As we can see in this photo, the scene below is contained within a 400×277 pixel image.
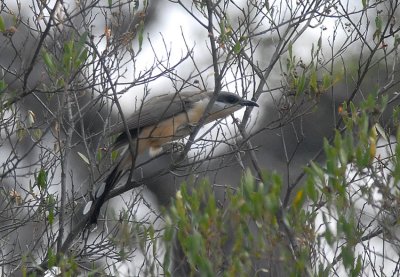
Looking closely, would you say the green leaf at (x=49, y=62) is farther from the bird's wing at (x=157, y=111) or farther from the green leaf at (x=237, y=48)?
the bird's wing at (x=157, y=111)

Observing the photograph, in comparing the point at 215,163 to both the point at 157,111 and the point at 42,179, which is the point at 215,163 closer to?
the point at 157,111

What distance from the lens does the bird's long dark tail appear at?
579 centimetres

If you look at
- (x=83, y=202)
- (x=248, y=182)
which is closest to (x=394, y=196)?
(x=248, y=182)

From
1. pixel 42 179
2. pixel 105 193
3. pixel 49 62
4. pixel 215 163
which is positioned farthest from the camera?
pixel 215 163

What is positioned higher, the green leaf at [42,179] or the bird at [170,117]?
the bird at [170,117]

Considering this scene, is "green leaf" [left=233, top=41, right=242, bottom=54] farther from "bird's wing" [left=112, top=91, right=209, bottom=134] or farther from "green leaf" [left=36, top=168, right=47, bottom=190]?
"bird's wing" [left=112, top=91, right=209, bottom=134]

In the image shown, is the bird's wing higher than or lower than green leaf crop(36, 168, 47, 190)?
higher

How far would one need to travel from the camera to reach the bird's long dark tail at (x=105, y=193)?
19.0ft

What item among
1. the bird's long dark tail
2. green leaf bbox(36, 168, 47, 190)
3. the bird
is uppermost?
the bird

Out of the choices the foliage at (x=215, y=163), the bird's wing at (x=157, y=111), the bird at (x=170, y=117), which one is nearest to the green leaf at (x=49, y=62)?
the foliage at (x=215, y=163)

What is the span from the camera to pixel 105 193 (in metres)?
5.90

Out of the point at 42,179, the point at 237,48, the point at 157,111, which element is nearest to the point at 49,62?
the point at 42,179

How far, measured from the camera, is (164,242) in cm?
338

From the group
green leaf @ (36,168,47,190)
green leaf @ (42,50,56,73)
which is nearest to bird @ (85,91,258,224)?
green leaf @ (36,168,47,190)
